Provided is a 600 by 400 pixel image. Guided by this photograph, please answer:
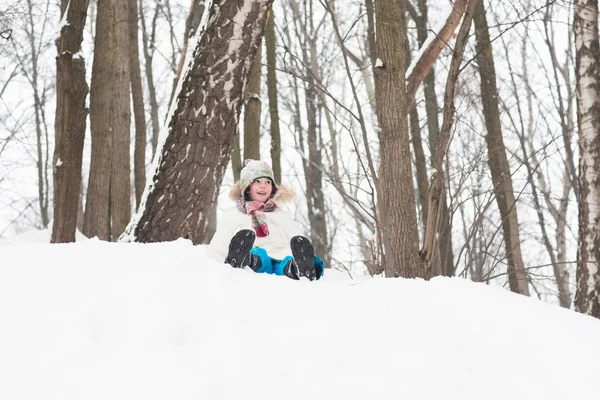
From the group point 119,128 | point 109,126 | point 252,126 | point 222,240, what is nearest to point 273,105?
point 252,126

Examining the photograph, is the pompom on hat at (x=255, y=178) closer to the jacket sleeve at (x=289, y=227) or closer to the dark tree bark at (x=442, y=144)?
the jacket sleeve at (x=289, y=227)

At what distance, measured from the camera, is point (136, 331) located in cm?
226

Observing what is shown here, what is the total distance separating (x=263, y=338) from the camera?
232 centimetres

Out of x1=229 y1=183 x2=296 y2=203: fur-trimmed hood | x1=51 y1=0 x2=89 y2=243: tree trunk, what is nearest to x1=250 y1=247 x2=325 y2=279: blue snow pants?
x1=229 y1=183 x2=296 y2=203: fur-trimmed hood

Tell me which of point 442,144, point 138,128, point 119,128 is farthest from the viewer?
point 138,128

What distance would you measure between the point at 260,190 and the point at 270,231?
0.34 meters

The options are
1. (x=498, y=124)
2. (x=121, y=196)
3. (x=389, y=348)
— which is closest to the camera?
(x=389, y=348)

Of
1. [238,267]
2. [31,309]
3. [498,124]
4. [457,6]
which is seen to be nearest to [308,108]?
[498,124]

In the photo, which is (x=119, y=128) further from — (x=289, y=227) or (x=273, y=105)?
(x=289, y=227)

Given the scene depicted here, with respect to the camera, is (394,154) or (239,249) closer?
(239,249)

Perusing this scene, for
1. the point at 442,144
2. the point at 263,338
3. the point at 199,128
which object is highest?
the point at 199,128

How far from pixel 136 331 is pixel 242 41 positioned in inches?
122

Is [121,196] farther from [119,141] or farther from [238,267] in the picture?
[238,267]

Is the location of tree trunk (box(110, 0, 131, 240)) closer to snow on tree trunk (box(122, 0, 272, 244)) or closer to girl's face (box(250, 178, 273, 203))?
snow on tree trunk (box(122, 0, 272, 244))
